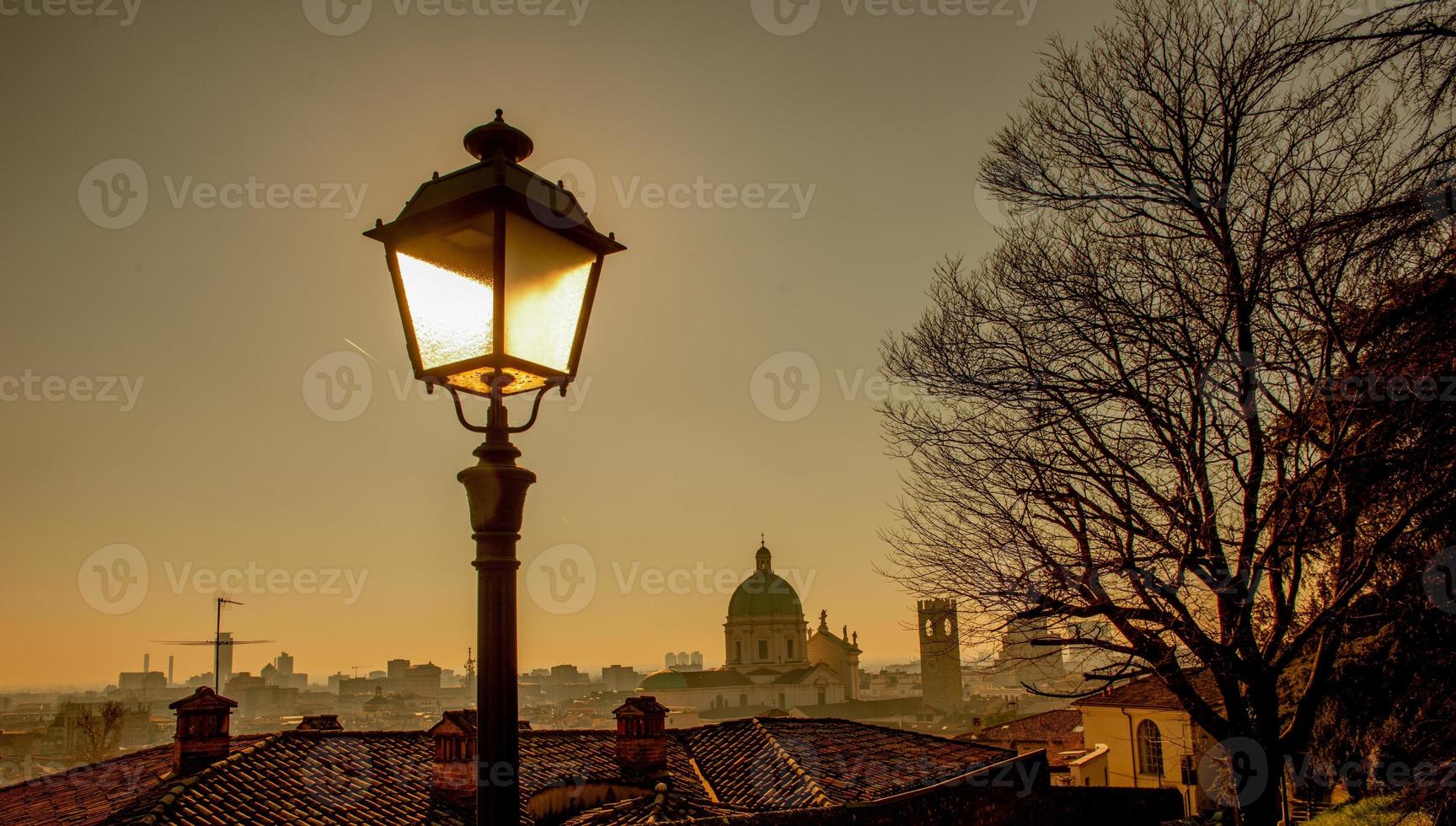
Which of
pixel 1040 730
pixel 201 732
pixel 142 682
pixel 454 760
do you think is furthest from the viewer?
pixel 142 682

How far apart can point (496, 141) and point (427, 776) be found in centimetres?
1620

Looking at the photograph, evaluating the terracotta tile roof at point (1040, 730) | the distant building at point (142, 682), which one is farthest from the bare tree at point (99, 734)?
the distant building at point (142, 682)

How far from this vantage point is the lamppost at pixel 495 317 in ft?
8.85

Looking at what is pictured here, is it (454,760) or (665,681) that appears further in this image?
(665,681)

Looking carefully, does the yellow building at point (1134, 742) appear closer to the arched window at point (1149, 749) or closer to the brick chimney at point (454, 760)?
the arched window at point (1149, 749)

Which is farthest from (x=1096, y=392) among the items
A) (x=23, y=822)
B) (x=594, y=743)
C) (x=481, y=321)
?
(x=23, y=822)

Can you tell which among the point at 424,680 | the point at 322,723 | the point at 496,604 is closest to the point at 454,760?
the point at 322,723

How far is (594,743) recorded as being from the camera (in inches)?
802

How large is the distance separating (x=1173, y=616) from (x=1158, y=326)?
2.68 meters

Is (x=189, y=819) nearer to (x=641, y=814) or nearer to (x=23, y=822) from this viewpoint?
(x=23, y=822)

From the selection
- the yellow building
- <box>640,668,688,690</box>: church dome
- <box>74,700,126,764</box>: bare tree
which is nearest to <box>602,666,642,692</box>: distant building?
<box>640,668,688,690</box>: church dome

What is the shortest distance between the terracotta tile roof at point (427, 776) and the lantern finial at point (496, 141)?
39.8 feet

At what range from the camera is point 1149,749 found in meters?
33.8

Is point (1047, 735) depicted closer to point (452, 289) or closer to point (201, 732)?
point (201, 732)
